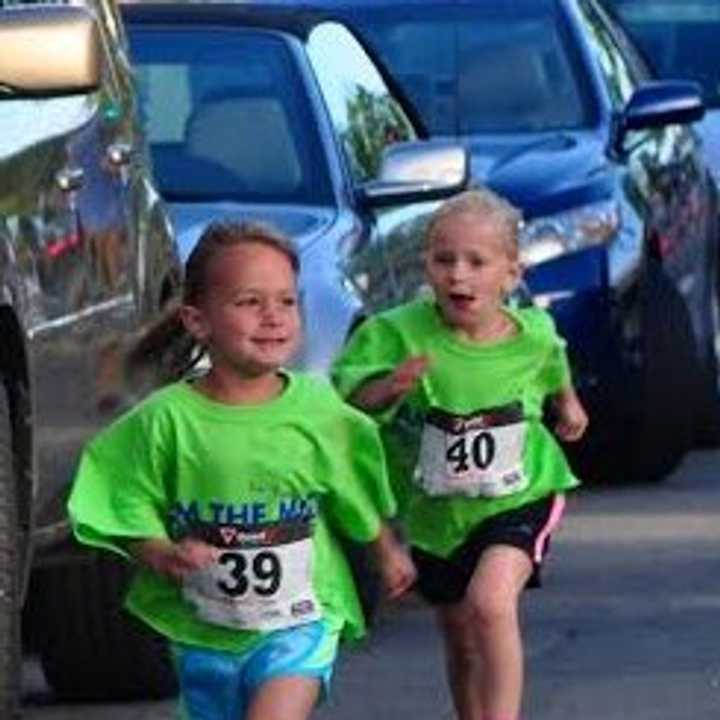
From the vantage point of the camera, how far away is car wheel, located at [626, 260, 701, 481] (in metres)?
14.7

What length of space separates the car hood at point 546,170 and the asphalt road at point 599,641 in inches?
44.3

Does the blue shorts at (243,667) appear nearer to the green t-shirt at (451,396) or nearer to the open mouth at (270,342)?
the open mouth at (270,342)

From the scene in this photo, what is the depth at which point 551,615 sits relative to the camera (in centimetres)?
1157

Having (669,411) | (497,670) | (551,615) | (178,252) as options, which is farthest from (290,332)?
(669,411)

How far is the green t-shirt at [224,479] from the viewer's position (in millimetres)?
6895

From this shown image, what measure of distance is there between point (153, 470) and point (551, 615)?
15.6ft

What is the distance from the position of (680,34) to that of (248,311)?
50.6ft

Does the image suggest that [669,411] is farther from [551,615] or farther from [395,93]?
[551,615]

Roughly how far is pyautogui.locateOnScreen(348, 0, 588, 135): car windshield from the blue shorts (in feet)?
28.2

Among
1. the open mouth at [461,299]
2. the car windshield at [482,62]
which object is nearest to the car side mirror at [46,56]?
the open mouth at [461,299]

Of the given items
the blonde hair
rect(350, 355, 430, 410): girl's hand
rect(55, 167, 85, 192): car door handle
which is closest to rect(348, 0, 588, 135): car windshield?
rect(55, 167, 85, 192): car door handle

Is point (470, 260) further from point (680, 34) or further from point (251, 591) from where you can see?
point (680, 34)

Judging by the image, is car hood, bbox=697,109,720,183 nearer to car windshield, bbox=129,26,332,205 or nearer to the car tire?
car windshield, bbox=129,26,332,205

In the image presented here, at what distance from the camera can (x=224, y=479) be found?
690 centimetres
